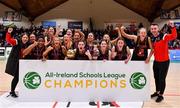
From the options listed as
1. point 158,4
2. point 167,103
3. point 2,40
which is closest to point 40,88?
point 167,103

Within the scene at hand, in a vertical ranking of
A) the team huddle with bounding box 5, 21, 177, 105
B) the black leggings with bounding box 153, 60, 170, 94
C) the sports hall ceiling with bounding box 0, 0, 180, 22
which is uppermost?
the sports hall ceiling with bounding box 0, 0, 180, 22

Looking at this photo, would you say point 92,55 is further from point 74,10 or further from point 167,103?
point 74,10

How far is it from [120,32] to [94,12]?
1529 centimetres

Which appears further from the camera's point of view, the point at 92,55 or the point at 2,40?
the point at 2,40

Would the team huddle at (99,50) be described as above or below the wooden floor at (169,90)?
above

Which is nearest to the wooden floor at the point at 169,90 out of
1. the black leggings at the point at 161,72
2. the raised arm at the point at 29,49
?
the black leggings at the point at 161,72

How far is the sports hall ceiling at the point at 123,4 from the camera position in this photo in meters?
19.9

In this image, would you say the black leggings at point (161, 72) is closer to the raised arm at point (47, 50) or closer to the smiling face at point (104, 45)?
the smiling face at point (104, 45)

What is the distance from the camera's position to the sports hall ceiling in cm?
1994

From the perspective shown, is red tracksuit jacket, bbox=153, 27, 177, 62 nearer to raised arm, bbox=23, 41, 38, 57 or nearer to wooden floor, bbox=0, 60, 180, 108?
wooden floor, bbox=0, 60, 180, 108

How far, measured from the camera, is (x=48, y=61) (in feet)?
22.1

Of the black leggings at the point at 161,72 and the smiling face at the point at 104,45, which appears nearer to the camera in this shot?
the smiling face at the point at 104,45

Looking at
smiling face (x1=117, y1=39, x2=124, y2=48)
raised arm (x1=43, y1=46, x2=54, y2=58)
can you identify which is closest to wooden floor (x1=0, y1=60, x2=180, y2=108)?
smiling face (x1=117, y1=39, x2=124, y2=48)

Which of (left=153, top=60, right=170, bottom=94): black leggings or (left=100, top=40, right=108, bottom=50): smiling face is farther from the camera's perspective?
(left=153, top=60, right=170, bottom=94): black leggings
